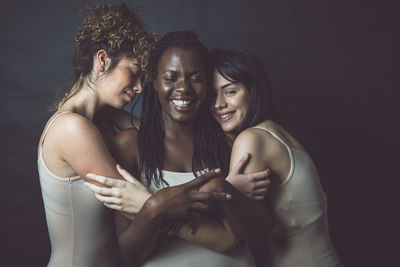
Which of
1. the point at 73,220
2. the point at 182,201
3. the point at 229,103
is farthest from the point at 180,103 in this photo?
the point at 73,220

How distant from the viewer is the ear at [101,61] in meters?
2.35

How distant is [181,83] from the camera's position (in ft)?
7.29

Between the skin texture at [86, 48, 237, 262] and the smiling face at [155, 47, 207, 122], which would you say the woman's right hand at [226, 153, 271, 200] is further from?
the smiling face at [155, 47, 207, 122]

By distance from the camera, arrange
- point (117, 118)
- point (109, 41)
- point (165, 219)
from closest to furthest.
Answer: point (165, 219) < point (109, 41) < point (117, 118)

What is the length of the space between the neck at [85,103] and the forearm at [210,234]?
84 centimetres

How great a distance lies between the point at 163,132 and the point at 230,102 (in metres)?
0.43

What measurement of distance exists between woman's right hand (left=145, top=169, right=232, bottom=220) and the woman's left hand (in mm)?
94

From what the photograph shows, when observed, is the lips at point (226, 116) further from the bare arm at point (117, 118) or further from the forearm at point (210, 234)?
the forearm at point (210, 234)

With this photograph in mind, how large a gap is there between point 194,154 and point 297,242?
0.72 metres

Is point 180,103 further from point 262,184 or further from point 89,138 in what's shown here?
point 262,184

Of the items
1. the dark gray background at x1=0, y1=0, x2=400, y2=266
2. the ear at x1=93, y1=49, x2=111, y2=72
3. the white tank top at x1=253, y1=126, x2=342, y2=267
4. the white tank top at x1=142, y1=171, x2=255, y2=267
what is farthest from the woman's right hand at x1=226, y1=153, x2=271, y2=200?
the dark gray background at x1=0, y1=0, x2=400, y2=266

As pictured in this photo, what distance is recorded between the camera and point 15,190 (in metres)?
3.50

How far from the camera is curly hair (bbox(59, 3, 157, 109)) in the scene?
2348 millimetres

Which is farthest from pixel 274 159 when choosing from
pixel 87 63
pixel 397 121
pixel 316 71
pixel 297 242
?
pixel 397 121
